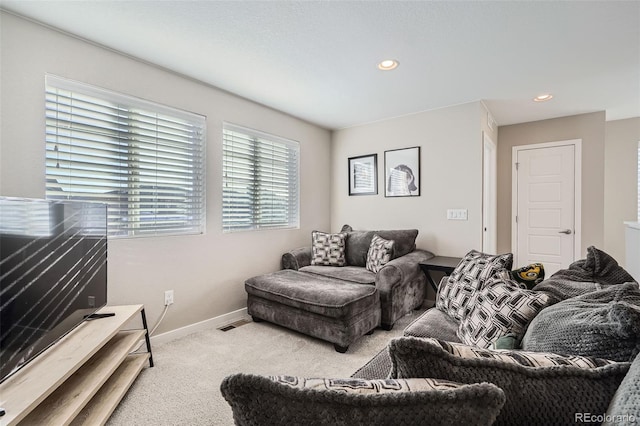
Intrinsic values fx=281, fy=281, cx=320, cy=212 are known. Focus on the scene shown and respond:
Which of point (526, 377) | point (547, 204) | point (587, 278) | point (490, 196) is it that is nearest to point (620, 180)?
point (547, 204)

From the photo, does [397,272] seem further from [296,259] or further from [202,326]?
[202,326]

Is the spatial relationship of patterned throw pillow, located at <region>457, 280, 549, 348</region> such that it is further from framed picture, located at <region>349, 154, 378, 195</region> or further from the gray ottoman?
framed picture, located at <region>349, 154, 378, 195</region>

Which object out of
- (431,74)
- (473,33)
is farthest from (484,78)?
(473,33)

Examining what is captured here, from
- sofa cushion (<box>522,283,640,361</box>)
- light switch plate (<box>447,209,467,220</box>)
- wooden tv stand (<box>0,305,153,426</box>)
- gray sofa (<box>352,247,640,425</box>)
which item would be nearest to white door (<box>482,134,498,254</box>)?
light switch plate (<box>447,209,467,220</box>)

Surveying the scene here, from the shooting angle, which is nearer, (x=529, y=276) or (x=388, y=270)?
(x=529, y=276)

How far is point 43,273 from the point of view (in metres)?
1.38

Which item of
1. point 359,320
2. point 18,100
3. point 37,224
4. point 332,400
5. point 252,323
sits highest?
point 18,100

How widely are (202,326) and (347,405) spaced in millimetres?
2694

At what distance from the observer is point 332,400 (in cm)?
48

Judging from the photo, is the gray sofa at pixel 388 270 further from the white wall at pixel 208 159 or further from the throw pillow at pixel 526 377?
the throw pillow at pixel 526 377

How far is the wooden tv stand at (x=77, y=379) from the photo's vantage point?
1.13 metres

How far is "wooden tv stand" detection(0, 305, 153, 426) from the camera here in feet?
3.71

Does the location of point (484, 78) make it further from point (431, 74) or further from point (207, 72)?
point (207, 72)

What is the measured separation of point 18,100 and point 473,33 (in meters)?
3.07
